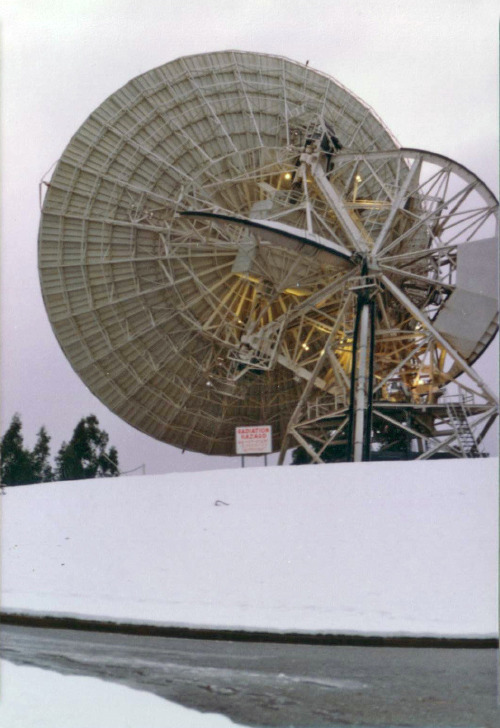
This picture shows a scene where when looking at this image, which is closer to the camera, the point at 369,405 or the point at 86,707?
the point at 86,707

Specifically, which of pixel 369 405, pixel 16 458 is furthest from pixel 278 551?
pixel 16 458

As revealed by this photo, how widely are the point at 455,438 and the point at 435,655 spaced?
13652 millimetres

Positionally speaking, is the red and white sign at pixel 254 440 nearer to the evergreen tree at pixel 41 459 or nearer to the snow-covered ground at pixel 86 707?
the snow-covered ground at pixel 86 707

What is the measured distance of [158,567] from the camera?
9602 mm

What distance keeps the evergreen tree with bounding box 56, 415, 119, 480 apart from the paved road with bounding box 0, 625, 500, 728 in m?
33.1

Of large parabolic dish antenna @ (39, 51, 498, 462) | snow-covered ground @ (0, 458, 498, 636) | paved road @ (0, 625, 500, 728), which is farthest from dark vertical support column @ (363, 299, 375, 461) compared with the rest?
paved road @ (0, 625, 500, 728)

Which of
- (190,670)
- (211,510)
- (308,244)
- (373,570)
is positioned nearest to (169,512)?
(211,510)

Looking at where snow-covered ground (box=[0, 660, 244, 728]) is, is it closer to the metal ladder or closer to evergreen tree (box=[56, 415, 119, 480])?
the metal ladder

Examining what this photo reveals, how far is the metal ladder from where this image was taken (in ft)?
65.0

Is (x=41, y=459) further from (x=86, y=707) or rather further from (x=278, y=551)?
(x=86, y=707)

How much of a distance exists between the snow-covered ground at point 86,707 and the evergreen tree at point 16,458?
27054 mm

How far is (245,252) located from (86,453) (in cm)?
2494

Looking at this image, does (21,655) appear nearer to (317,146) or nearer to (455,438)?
(455,438)

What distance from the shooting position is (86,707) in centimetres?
608
